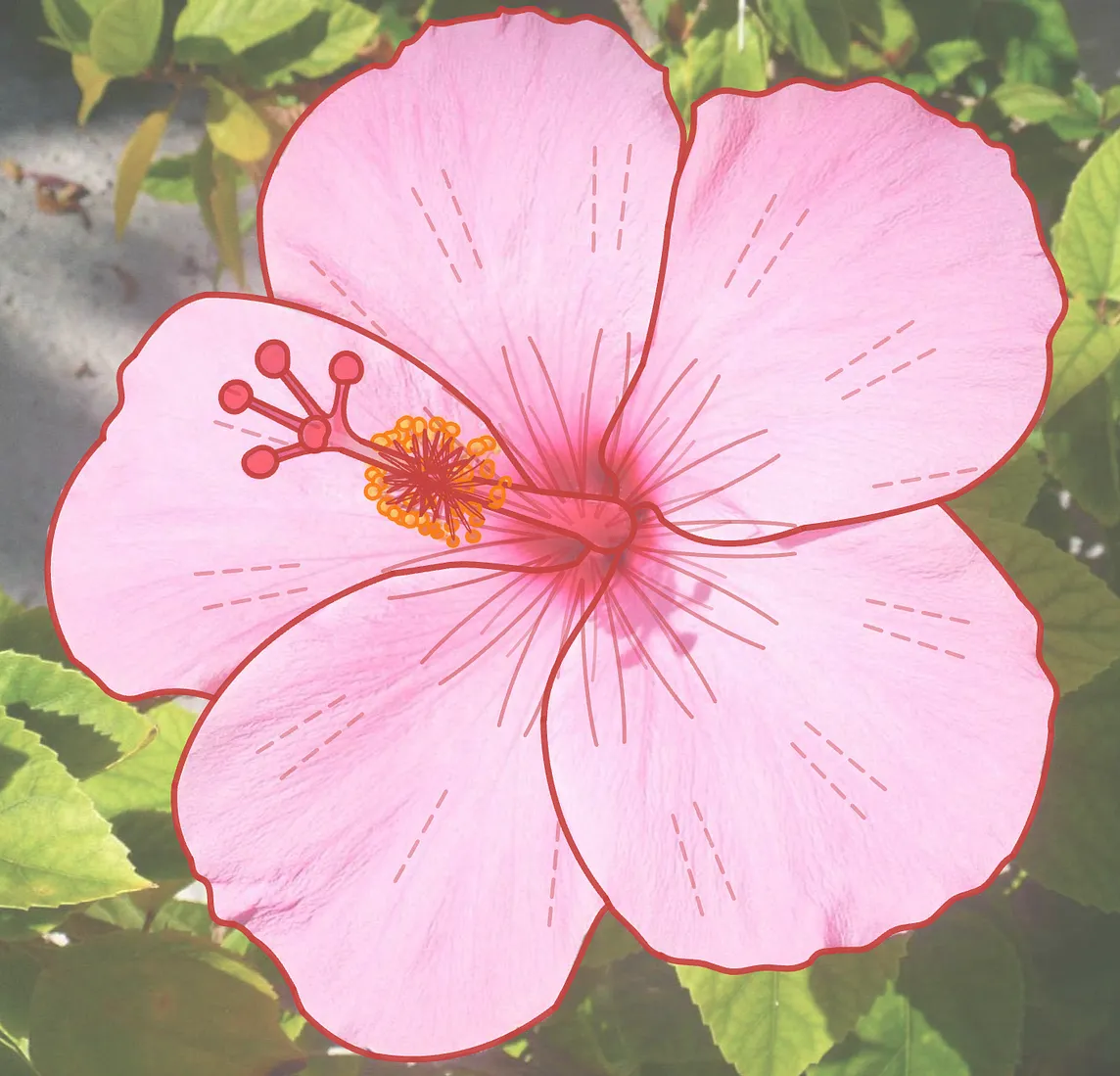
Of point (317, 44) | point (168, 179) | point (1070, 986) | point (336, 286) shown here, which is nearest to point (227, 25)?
point (317, 44)

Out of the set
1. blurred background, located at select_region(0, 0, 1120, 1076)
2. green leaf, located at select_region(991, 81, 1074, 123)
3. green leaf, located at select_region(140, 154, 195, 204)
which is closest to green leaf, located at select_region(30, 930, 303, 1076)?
blurred background, located at select_region(0, 0, 1120, 1076)

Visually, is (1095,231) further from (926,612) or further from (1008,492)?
(926,612)

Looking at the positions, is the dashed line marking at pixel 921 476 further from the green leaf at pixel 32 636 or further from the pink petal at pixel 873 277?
the green leaf at pixel 32 636

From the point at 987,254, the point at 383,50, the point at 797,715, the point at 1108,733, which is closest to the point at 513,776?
the point at 797,715

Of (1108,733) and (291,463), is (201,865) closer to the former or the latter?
(291,463)

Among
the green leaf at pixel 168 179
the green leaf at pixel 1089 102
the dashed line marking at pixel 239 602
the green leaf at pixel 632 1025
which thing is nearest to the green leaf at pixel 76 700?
the dashed line marking at pixel 239 602

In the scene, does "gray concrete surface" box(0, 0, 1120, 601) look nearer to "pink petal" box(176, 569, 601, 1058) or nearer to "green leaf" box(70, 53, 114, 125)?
"green leaf" box(70, 53, 114, 125)
